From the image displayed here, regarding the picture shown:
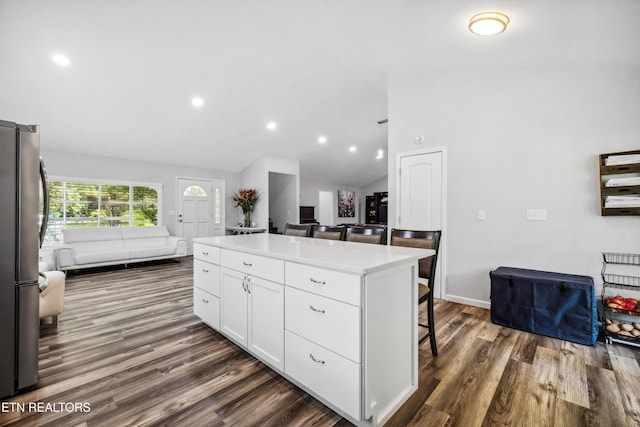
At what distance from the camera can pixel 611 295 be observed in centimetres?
272

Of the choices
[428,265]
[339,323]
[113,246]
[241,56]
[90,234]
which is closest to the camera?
[339,323]

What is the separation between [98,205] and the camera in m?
6.11

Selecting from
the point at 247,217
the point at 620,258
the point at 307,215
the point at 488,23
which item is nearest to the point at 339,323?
the point at 488,23

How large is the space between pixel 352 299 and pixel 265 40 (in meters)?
3.24

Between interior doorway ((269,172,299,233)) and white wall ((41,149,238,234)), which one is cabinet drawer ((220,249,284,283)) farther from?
interior doorway ((269,172,299,233))

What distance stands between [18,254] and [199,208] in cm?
587

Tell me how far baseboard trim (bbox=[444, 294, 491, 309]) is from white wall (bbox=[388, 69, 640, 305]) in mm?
15

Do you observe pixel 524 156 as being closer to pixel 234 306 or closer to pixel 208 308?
pixel 234 306

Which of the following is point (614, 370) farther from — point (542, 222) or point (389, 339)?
point (389, 339)

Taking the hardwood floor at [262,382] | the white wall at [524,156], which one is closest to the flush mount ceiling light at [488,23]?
the white wall at [524,156]

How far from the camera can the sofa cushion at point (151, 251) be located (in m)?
5.61

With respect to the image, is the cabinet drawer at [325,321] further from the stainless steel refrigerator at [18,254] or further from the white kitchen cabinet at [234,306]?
the stainless steel refrigerator at [18,254]

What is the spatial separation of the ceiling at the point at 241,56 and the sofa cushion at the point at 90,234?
156cm

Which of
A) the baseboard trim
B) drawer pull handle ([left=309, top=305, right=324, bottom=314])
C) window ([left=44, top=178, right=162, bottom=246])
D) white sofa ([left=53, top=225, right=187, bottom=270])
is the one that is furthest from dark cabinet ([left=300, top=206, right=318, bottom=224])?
drawer pull handle ([left=309, top=305, right=324, bottom=314])
